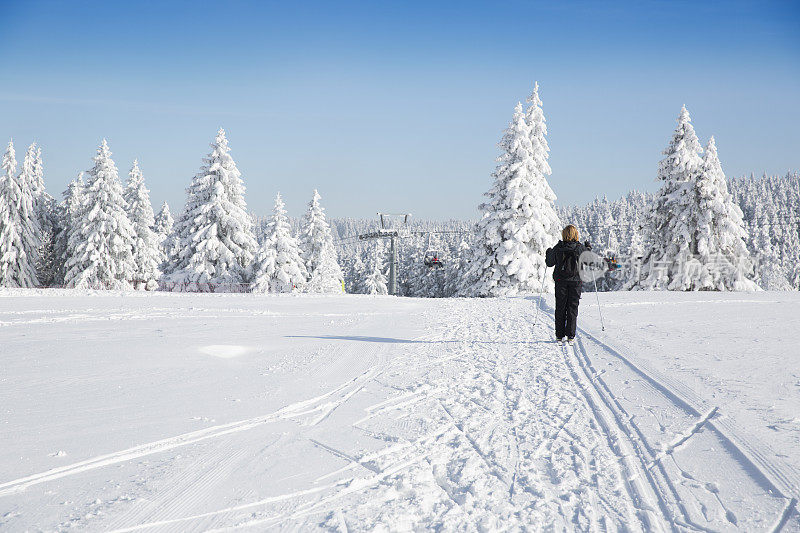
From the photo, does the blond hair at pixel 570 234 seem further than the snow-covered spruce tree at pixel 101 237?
No

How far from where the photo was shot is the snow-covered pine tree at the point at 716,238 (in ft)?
84.9

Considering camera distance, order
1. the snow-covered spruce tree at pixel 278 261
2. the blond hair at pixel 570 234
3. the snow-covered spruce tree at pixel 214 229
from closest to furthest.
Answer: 1. the blond hair at pixel 570 234
2. the snow-covered spruce tree at pixel 214 229
3. the snow-covered spruce tree at pixel 278 261

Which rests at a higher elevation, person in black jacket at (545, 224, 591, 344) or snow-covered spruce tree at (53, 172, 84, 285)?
snow-covered spruce tree at (53, 172, 84, 285)

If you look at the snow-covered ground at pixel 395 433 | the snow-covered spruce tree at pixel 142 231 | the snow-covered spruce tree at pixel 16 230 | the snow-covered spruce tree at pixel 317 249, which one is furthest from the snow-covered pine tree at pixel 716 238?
the snow-covered spruce tree at pixel 16 230

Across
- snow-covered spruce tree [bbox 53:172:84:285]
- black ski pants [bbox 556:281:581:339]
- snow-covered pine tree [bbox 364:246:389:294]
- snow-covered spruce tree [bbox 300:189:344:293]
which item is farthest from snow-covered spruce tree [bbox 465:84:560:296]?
snow-covered spruce tree [bbox 53:172:84:285]

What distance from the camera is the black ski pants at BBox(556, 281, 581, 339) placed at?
27.8ft

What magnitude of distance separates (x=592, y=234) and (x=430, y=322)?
8538 centimetres

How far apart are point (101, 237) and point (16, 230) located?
7127 mm

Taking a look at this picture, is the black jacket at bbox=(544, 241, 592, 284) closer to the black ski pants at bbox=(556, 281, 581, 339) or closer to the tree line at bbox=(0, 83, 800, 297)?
the black ski pants at bbox=(556, 281, 581, 339)

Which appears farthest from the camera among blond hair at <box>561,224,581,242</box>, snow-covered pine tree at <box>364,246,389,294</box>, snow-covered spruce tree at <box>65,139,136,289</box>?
snow-covered pine tree at <box>364,246,389,294</box>

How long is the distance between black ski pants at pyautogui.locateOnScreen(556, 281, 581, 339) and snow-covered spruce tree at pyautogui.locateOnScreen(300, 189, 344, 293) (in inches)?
1366

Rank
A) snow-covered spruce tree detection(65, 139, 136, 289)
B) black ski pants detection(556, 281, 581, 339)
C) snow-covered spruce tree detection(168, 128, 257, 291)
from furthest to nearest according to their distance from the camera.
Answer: snow-covered spruce tree detection(65, 139, 136, 289)
snow-covered spruce tree detection(168, 128, 257, 291)
black ski pants detection(556, 281, 581, 339)

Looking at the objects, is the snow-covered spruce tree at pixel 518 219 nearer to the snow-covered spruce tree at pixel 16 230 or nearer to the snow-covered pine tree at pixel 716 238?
the snow-covered pine tree at pixel 716 238

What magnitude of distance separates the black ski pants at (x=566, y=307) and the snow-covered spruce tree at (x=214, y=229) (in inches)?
984
